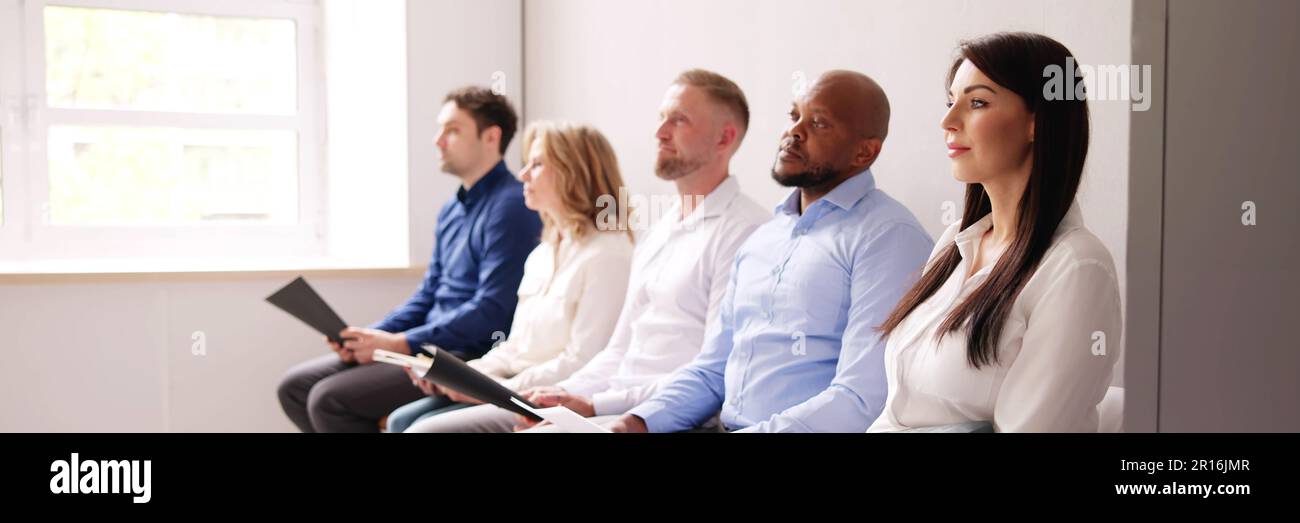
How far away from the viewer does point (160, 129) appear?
167 inches

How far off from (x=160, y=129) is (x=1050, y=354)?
13.0ft

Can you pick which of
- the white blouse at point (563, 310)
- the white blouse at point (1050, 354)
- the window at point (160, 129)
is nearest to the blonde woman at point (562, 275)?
the white blouse at point (563, 310)

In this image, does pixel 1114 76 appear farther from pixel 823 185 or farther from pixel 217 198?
pixel 217 198

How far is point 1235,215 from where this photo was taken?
1.04 meters

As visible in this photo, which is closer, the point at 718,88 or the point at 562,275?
the point at 718,88

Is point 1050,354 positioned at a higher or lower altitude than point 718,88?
lower

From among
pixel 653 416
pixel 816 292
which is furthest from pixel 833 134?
pixel 653 416

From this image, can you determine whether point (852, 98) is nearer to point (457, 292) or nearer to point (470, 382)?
point (470, 382)

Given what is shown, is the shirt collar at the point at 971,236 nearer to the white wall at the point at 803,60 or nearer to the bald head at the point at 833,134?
the white wall at the point at 803,60

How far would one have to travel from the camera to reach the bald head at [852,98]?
5.77 feet

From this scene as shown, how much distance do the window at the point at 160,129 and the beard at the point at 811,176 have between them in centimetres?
322

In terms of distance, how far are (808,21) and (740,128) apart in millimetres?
275
